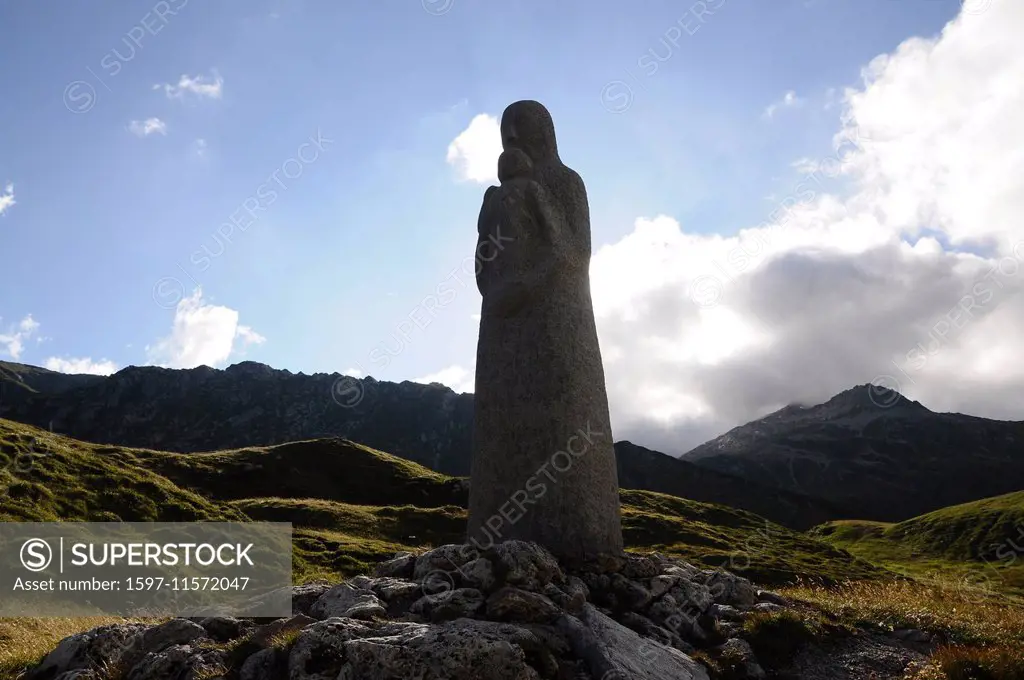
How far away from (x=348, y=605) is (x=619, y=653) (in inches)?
135

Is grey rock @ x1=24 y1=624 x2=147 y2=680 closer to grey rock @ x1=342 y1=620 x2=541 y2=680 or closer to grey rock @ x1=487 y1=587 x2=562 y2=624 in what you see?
grey rock @ x1=342 y1=620 x2=541 y2=680

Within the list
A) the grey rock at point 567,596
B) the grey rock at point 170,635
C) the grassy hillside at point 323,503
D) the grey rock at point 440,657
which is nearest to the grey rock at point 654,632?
the grey rock at point 567,596

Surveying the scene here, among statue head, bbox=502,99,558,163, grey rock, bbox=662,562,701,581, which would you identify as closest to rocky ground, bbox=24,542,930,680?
grey rock, bbox=662,562,701,581

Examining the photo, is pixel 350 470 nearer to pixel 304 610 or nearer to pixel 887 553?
pixel 304 610

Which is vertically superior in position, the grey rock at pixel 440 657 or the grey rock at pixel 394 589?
the grey rock at pixel 394 589

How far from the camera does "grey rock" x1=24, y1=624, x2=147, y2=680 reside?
8.75 meters

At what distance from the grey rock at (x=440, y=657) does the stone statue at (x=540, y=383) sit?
4020mm

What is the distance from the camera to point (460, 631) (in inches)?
269

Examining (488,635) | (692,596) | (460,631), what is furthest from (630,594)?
(460,631)

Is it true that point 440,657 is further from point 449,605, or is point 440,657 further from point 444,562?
point 444,562

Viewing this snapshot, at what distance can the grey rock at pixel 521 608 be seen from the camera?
8070mm

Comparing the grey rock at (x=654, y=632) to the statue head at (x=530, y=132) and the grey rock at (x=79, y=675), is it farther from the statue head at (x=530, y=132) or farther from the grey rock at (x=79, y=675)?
the statue head at (x=530, y=132)

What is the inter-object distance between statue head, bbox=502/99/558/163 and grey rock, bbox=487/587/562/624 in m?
8.15

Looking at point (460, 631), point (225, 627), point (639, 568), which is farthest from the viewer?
point (639, 568)
